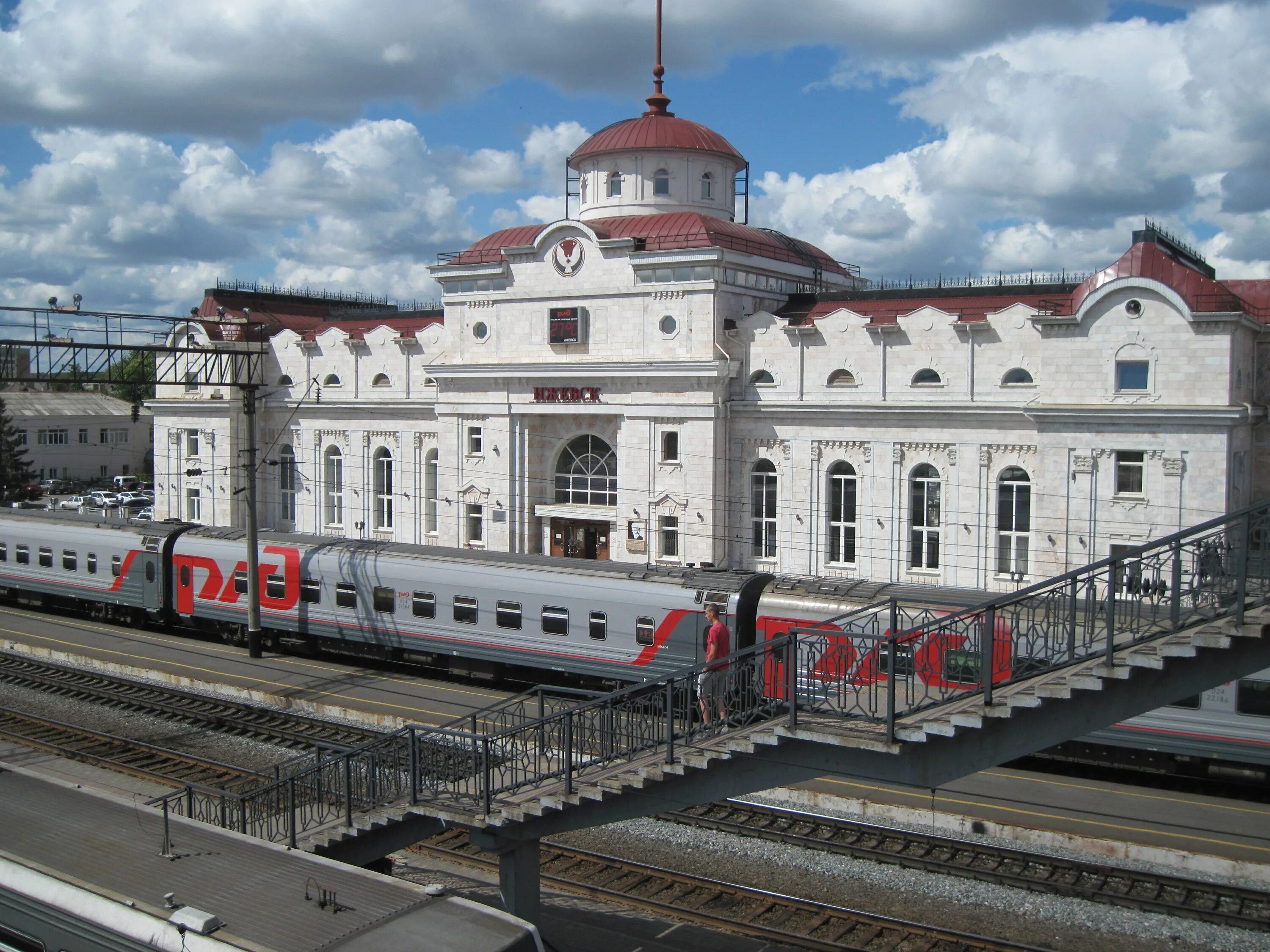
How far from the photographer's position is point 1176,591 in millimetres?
9695

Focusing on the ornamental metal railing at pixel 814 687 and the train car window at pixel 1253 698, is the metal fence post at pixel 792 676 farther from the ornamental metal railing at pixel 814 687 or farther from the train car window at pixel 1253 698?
the train car window at pixel 1253 698

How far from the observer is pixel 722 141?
43.5 metres

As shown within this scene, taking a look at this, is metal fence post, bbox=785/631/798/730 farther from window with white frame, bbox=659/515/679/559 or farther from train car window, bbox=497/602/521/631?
window with white frame, bbox=659/515/679/559

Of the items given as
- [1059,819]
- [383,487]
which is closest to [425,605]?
[1059,819]

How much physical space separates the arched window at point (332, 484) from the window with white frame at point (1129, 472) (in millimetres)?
30507

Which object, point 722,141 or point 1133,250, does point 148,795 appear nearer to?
point 1133,250

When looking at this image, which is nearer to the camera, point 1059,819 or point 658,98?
point 1059,819

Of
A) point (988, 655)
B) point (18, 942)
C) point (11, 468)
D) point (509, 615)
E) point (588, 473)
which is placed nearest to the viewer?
point (18, 942)

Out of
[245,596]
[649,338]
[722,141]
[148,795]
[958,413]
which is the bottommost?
[148,795]

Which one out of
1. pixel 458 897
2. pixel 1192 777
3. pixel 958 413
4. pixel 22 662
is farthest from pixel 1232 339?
pixel 22 662

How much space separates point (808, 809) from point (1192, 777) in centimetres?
706

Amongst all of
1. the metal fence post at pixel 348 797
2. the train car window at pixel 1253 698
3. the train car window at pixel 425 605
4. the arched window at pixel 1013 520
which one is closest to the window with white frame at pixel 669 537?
the arched window at pixel 1013 520

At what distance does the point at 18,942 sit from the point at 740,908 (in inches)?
337

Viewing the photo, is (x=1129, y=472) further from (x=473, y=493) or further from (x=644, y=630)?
(x=473, y=493)
